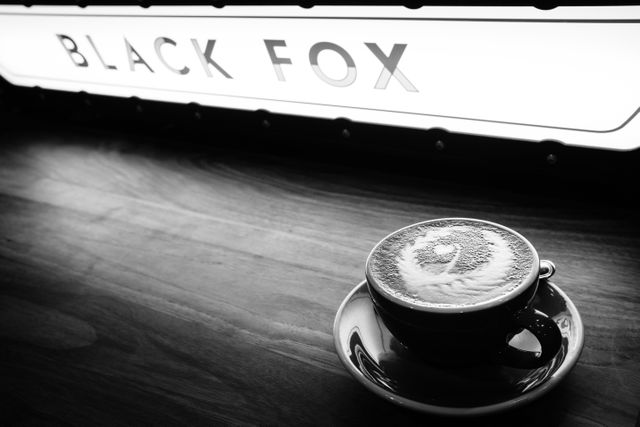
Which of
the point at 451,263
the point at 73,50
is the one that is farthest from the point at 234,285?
the point at 73,50

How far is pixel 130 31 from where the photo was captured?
1.27 metres

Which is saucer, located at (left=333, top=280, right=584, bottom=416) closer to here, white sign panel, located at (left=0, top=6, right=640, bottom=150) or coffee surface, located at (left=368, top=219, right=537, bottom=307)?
coffee surface, located at (left=368, top=219, right=537, bottom=307)

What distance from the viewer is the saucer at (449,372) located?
0.51m

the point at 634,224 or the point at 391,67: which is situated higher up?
the point at 391,67

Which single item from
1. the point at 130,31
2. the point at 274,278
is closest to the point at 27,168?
the point at 130,31

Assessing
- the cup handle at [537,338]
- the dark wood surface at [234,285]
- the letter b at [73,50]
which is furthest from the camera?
the letter b at [73,50]

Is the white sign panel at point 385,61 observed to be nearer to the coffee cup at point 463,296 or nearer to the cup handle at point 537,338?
the coffee cup at point 463,296

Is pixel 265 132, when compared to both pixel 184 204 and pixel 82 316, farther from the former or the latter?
pixel 82 316

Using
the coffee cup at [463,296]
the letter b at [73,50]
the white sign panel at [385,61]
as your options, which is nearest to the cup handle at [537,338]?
the coffee cup at [463,296]

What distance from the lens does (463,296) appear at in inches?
21.2

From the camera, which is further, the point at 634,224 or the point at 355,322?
the point at 634,224

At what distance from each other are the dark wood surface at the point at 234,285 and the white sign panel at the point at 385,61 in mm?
148

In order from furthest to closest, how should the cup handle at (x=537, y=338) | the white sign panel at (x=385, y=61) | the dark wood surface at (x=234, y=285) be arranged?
the white sign panel at (x=385, y=61)
the dark wood surface at (x=234, y=285)
the cup handle at (x=537, y=338)

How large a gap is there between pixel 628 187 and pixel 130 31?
1140 mm
